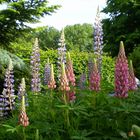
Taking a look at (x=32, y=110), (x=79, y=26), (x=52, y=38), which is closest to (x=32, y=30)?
(x=32, y=110)

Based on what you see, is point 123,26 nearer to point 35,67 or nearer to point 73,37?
point 35,67

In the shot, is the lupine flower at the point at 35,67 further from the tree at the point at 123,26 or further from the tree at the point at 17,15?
the tree at the point at 123,26

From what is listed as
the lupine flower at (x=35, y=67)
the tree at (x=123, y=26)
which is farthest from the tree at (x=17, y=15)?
the tree at (x=123, y=26)

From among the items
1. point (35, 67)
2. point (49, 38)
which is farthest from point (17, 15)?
point (49, 38)

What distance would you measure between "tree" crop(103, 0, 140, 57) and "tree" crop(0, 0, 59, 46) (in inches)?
537

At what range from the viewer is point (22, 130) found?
390 centimetres

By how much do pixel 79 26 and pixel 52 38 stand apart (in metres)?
10.7

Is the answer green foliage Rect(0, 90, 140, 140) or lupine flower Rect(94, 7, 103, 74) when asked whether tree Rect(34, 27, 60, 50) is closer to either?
lupine flower Rect(94, 7, 103, 74)

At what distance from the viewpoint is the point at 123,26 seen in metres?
26.2

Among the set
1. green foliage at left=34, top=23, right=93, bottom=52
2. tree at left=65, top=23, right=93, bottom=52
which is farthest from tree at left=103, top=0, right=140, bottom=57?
tree at left=65, top=23, right=93, bottom=52

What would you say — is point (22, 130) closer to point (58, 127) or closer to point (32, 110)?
point (58, 127)

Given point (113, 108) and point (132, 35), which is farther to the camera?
point (132, 35)

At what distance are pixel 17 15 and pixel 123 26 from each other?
15657 millimetres

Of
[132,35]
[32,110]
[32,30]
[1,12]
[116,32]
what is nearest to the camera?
[32,110]
